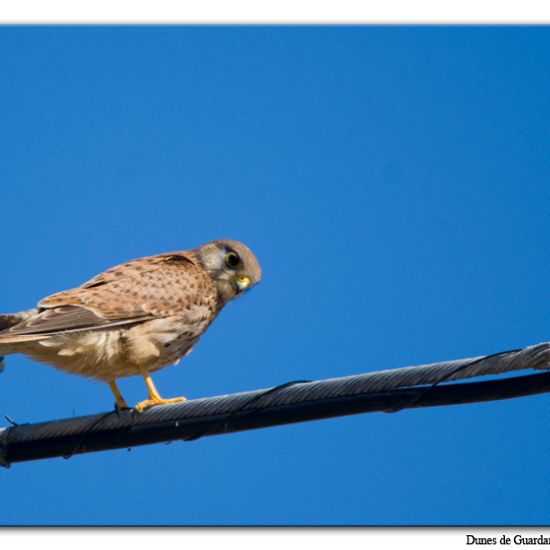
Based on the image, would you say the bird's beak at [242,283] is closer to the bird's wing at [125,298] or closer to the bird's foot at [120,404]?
the bird's wing at [125,298]

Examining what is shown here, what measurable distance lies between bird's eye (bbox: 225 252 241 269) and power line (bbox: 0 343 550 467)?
2.47m

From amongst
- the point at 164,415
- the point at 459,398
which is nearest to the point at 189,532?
the point at 164,415

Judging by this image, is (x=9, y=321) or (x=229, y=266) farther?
(x=229, y=266)

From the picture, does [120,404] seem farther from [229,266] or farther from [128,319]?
[229,266]

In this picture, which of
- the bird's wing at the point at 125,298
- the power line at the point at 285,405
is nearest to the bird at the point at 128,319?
the bird's wing at the point at 125,298

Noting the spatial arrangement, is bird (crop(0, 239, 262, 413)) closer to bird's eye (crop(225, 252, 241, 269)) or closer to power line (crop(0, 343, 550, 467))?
bird's eye (crop(225, 252, 241, 269))

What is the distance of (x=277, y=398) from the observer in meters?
3.93

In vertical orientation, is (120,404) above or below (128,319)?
below

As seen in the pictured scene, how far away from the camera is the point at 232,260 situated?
6875 millimetres

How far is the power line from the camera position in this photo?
3.58 metres

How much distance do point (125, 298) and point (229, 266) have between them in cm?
117

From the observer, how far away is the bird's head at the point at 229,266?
6750 mm

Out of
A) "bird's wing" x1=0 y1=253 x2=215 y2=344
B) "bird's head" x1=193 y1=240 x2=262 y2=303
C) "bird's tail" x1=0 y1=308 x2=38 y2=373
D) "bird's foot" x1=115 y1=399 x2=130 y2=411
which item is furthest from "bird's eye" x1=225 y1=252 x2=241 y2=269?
"bird's tail" x1=0 y1=308 x2=38 y2=373

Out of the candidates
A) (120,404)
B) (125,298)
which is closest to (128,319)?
(125,298)
